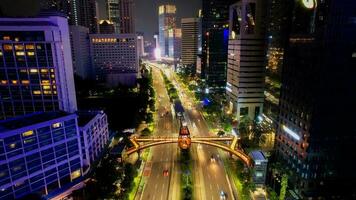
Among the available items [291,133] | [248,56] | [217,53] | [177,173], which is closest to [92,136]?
[177,173]

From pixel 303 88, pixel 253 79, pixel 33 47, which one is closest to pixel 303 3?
pixel 303 88

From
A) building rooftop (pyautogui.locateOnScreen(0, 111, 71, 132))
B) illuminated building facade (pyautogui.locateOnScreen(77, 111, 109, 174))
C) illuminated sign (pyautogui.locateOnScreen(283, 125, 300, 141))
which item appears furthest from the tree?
building rooftop (pyautogui.locateOnScreen(0, 111, 71, 132))

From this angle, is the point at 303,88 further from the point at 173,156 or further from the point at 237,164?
the point at 173,156

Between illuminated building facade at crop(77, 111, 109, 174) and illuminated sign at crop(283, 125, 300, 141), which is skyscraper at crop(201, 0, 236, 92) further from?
illuminated sign at crop(283, 125, 300, 141)

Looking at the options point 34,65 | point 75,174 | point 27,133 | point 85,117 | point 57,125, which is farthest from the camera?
point 34,65

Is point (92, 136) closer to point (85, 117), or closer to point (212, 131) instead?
point (85, 117)

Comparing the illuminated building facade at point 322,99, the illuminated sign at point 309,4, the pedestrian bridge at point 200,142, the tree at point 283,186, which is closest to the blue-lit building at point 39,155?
the pedestrian bridge at point 200,142
